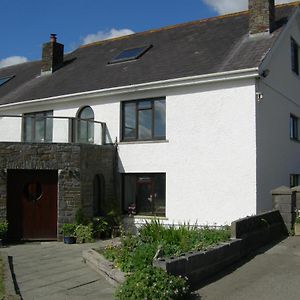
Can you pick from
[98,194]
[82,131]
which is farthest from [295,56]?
[98,194]

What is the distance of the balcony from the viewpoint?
14.8 m

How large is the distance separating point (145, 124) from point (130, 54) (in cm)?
434

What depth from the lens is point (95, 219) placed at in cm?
1473

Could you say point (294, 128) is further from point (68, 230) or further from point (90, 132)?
point (68, 230)

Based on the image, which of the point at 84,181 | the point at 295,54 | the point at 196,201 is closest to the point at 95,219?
the point at 84,181

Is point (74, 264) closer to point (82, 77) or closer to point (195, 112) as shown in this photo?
point (195, 112)

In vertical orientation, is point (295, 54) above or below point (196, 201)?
above

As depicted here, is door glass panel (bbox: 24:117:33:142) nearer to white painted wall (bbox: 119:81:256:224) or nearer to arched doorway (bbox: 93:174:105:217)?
arched doorway (bbox: 93:174:105:217)

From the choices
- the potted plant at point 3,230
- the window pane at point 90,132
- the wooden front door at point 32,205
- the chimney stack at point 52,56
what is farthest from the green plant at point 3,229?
the chimney stack at point 52,56

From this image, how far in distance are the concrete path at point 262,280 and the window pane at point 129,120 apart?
7152 mm

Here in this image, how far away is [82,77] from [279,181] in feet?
28.6

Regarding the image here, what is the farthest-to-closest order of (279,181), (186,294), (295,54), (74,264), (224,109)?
(295,54)
(279,181)
(224,109)
(74,264)
(186,294)

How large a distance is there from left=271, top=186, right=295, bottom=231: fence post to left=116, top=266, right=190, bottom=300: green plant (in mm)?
6987

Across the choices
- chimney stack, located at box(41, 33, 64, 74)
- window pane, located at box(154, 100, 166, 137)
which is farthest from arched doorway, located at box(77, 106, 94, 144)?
chimney stack, located at box(41, 33, 64, 74)
